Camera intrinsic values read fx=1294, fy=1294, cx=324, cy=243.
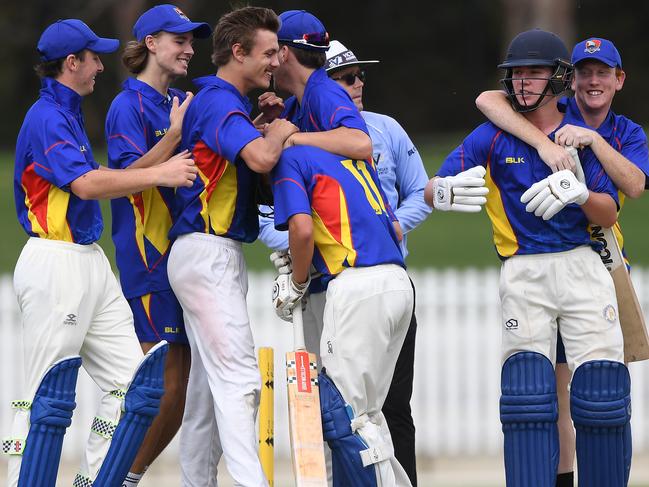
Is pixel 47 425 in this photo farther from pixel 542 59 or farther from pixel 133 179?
pixel 542 59

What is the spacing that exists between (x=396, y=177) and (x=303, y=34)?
107 centimetres

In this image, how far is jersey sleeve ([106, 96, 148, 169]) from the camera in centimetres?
527

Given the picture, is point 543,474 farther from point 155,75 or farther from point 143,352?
point 155,75

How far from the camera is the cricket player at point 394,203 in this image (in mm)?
5531

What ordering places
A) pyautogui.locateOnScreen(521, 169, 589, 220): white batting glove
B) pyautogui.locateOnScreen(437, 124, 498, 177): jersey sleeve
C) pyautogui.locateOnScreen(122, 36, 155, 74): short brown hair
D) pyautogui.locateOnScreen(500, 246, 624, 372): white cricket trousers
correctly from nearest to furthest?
pyautogui.locateOnScreen(521, 169, 589, 220): white batting glove → pyautogui.locateOnScreen(500, 246, 624, 372): white cricket trousers → pyautogui.locateOnScreen(437, 124, 498, 177): jersey sleeve → pyautogui.locateOnScreen(122, 36, 155, 74): short brown hair

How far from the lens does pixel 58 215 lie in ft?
16.5

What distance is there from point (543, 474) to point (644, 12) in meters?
19.2

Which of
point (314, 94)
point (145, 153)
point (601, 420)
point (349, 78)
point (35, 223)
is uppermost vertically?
point (349, 78)

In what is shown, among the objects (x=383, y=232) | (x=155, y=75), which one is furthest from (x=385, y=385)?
(x=155, y=75)

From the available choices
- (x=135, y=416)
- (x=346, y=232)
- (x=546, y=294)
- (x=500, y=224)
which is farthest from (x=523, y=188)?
(x=135, y=416)

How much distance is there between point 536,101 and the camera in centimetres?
510

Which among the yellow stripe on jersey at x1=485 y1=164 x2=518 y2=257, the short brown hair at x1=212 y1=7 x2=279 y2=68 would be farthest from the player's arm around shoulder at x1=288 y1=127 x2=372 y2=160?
the yellow stripe on jersey at x1=485 y1=164 x2=518 y2=257

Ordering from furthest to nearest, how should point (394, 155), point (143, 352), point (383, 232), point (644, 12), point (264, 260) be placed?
1. point (644, 12)
2. point (264, 260)
3. point (394, 155)
4. point (143, 352)
5. point (383, 232)

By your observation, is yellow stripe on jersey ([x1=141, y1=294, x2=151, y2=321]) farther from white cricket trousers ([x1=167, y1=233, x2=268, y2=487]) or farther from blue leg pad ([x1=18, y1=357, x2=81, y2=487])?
blue leg pad ([x1=18, y1=357, x2=81, y2=487])
